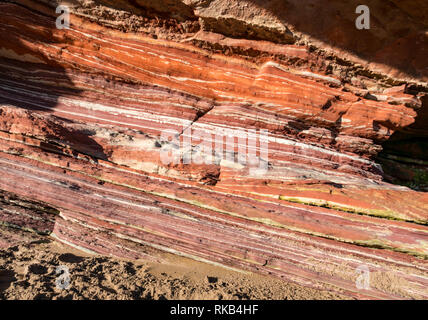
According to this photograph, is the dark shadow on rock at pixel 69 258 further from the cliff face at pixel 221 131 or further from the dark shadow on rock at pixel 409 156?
the dark shadow on rock at pixel 409 156

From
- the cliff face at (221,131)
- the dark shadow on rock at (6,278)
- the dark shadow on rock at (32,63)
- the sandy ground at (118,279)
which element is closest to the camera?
the dark shadow on rock at (6,278)

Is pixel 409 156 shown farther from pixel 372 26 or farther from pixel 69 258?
pixel 69 258

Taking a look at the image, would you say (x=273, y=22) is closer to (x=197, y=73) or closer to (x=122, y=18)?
(x=197, y=73)

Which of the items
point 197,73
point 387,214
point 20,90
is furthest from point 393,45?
point 20,90

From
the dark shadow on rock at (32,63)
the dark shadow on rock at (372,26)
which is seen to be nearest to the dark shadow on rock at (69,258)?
the dark shadow on rock at (32,63)

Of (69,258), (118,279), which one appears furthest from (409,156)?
(69,258)
